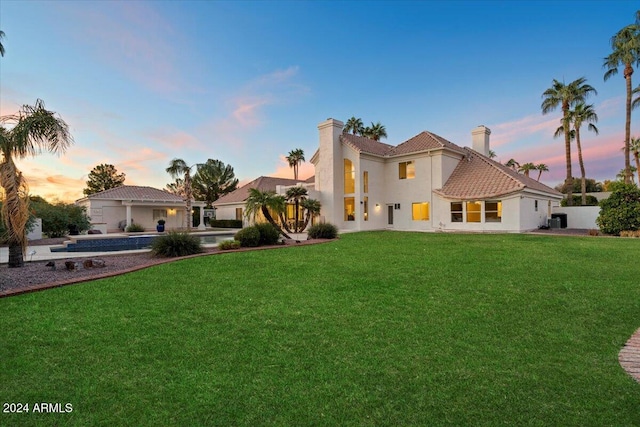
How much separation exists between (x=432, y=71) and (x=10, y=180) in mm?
21378

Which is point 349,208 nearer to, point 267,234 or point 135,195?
point 267,234

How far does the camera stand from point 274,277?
26.3ft

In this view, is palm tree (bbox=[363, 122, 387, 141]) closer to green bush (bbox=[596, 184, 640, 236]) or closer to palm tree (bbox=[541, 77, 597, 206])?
palm tree (bbox=[541, 77, 597, 206])

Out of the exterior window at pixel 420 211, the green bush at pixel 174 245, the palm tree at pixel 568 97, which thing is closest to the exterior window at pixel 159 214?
the green bush at pixel 174 245

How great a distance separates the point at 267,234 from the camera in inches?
607

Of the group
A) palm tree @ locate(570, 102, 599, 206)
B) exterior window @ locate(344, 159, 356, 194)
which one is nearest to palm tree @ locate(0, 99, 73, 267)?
exterior window @ locate(344, 159, 356, 194)

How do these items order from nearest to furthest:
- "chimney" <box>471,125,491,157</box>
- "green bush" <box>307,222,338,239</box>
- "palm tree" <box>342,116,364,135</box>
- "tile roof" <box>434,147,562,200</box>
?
"green bush" <box>307,222,338,239</box>
"tile roof" <box>434,147,562,200</box>
"chimney" <box>471,125,491,157</box>
"palm tree" <box>342,116,364,135</box>

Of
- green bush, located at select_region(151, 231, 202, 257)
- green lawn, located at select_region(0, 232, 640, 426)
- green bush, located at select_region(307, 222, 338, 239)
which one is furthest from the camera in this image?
green bush, located at select_region(307, 222, 338, 239)

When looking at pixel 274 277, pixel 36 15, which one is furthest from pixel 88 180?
pixel 274 277

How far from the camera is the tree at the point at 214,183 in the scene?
172 ft

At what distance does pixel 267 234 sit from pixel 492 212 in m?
16.3

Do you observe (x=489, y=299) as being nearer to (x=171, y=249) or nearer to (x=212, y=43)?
(x=171, y=249)

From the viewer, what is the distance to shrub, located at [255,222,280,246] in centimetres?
1538

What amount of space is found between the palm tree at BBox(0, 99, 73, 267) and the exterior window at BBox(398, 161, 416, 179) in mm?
22347
